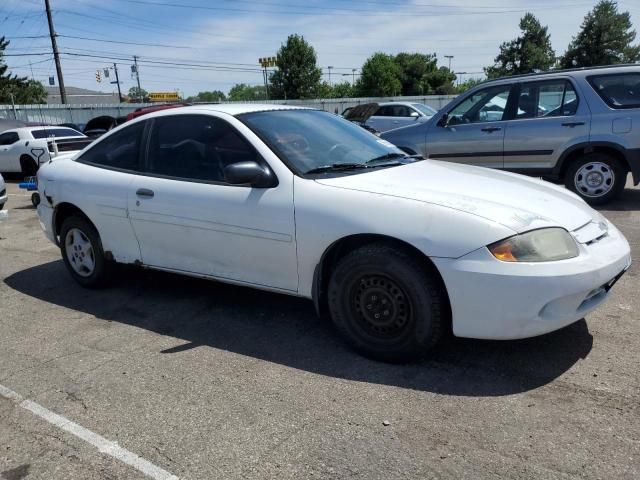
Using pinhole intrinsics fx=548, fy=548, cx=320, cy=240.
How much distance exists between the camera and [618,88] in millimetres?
6926

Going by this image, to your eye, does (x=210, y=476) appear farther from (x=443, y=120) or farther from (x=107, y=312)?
(x=443, y=120)

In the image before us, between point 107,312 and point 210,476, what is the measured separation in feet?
7.95

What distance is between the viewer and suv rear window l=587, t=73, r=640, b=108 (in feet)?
22.4

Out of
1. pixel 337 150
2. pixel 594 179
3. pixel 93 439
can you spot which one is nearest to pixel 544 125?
pixel 594 179

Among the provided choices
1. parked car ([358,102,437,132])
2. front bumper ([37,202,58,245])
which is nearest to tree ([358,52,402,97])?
parked car ([358,102,437,132])

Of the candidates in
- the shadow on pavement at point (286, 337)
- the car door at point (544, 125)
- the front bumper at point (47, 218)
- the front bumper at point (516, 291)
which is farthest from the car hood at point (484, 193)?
the car door at point (544, 125)

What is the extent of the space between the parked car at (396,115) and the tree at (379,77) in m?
42.0

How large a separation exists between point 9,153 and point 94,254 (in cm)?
1131

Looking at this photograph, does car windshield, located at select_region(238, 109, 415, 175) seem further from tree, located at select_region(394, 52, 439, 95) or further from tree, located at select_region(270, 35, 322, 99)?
tree, located at select_region(394, 52, 439, 95)

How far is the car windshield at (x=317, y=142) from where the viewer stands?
3.67 meters

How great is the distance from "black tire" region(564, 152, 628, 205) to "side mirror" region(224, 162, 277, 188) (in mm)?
5187

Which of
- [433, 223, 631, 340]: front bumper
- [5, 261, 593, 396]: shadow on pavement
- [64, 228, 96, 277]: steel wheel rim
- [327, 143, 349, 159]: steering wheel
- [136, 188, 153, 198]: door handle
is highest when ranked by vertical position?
[327, 143, 349, 159]: steering wheel

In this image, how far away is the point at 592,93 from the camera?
6.99 meters

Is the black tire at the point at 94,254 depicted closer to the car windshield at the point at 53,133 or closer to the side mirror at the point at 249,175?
the side mirror at the point at 249,175
